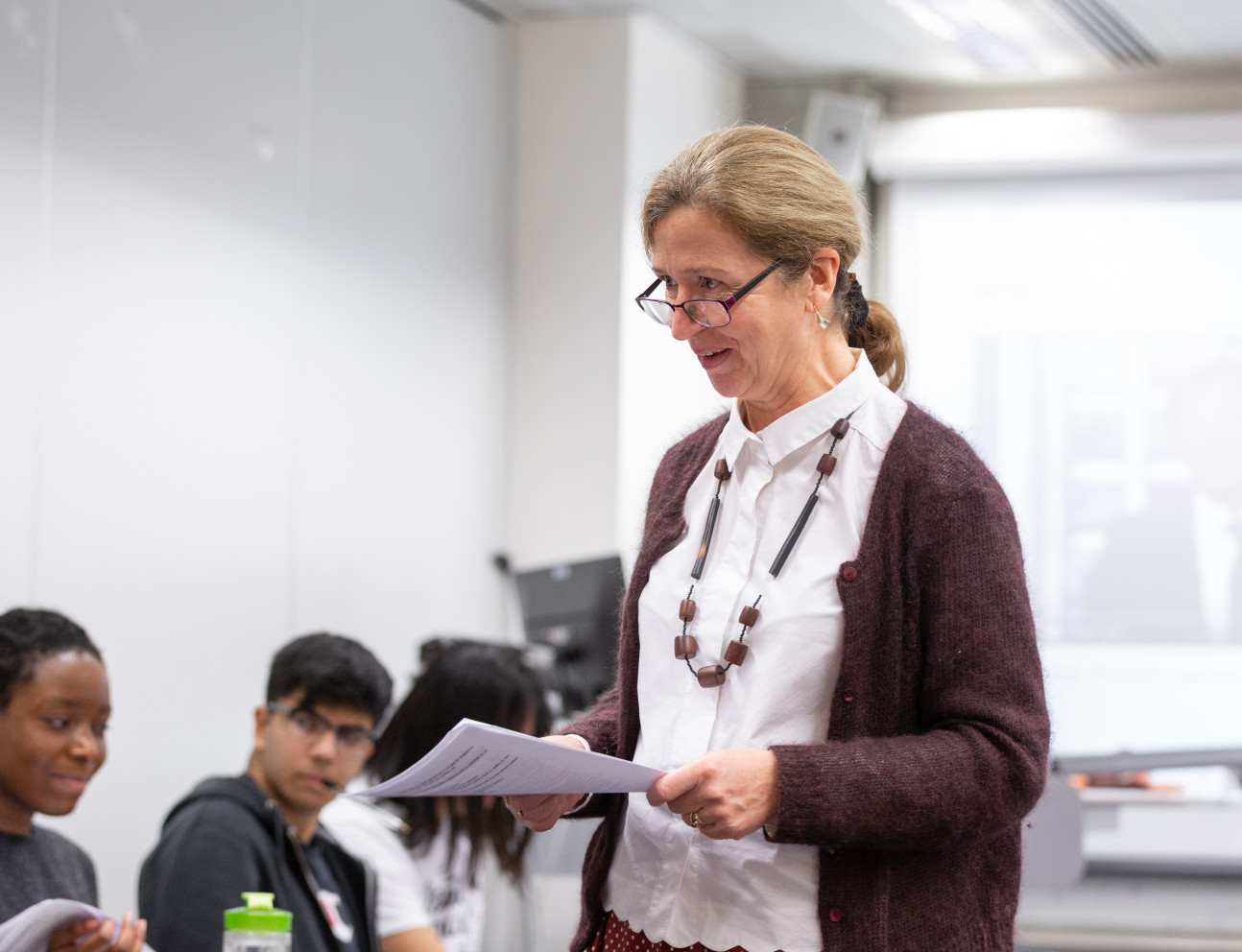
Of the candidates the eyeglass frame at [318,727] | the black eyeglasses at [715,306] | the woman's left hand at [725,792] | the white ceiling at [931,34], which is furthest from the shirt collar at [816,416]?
the white ceiling at [931,34]

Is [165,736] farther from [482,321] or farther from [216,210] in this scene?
[482,321]

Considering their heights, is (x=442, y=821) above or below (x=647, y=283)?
below

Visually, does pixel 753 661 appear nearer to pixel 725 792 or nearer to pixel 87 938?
pixel 725 792

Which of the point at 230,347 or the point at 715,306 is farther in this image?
the point at 230,347

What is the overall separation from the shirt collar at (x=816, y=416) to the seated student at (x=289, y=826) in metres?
1.03

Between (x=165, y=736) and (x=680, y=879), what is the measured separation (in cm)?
216

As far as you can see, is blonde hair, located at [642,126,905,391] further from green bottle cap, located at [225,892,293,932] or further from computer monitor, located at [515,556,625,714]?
computer monitor, located at [515,556,625,714]

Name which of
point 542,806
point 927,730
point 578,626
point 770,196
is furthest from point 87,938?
point 578,626

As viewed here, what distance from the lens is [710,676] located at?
127cm

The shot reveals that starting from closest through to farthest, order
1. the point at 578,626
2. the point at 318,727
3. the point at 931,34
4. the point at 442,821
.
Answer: the point at 318,727 < the point at 442,821 < the point at 578,626 < the point at 931,34

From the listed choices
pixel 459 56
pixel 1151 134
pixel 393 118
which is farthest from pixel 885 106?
pixel 393 118

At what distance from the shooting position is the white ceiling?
4590 millimetres

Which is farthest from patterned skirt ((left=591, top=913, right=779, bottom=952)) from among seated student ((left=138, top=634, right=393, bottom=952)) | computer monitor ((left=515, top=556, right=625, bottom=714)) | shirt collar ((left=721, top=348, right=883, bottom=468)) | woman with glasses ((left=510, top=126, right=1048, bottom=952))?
computer monitor ((left=515, top=556, right=625, bottom=714))

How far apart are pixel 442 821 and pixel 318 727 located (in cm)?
37
